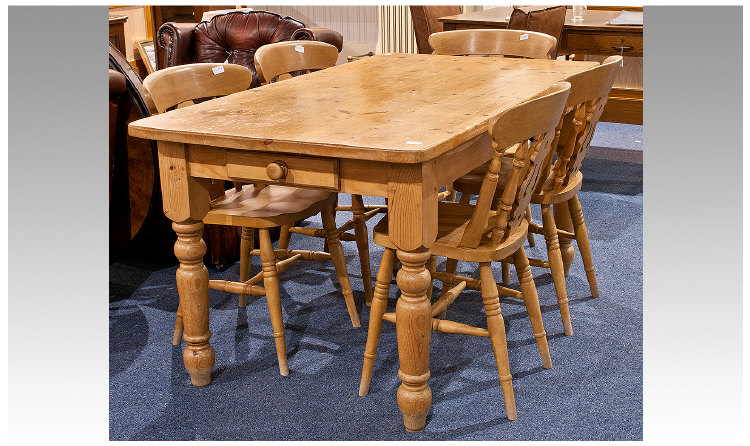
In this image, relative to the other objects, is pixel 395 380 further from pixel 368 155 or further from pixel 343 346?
pixel 368 155

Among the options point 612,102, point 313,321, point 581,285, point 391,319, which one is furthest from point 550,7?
point 391,319

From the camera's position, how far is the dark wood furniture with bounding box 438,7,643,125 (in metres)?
4.79

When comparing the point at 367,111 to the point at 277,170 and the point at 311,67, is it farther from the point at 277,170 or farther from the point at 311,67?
the point at 311,67

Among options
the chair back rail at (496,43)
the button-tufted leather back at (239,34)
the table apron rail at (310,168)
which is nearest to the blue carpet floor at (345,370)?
the table apron rail at (310,168)

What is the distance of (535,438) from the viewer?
2.42 meters

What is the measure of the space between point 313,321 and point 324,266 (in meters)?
0.57

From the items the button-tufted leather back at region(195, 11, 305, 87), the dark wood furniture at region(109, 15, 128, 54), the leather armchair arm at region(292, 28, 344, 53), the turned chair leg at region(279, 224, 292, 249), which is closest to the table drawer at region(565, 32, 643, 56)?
the leather armchair arm at region(292, 28, 344, 53)

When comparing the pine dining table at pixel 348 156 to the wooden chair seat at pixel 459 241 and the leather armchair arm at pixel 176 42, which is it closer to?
the wooden chair seat at pixel 459 241

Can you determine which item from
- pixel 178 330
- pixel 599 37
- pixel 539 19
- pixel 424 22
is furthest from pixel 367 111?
pixel 424 22

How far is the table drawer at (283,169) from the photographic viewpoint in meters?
2.22

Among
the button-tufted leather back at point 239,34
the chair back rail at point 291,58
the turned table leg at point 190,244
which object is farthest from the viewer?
the button-tufted leather back at point 239,34

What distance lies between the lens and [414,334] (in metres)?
2.33

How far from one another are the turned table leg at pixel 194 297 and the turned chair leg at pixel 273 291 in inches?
8.3

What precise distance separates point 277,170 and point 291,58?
149 centimetres
